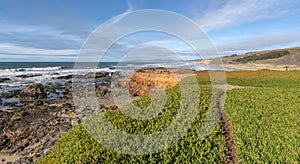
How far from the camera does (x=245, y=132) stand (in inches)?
358

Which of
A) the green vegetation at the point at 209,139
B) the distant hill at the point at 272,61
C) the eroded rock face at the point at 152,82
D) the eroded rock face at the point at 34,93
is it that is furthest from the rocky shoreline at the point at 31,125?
the distant hill at the point at 272,61

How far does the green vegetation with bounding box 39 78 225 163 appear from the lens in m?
7.13

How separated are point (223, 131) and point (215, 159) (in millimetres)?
1845

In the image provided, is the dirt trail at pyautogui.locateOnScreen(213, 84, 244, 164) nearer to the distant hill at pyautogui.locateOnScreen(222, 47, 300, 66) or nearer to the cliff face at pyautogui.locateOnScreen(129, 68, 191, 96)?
the cliff face at pyautogui.locateOnScreen(129, 68, 191, 96)

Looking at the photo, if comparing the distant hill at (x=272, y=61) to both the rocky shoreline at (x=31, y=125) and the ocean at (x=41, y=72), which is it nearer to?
the ocean at (x=41, y=72)

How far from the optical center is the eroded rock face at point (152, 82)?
2613 cm

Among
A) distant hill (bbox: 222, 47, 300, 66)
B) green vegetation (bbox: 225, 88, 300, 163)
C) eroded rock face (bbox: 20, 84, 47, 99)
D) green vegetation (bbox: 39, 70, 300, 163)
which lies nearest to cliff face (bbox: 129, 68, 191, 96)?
eroded rock face (bbox: 20, 84, 47, 99)

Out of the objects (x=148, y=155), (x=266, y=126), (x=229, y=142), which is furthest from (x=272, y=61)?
(x=148, y=155)

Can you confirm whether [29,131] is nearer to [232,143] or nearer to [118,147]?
[118,147]

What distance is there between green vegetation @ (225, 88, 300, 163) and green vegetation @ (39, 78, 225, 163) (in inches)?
35.2

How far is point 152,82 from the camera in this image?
2834cm

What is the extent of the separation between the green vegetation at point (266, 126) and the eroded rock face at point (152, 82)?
41.5 feet

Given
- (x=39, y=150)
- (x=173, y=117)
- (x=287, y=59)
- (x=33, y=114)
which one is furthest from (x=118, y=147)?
(x=287, y=59)

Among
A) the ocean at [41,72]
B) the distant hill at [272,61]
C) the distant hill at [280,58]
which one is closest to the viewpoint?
the ocean at [41,72]
